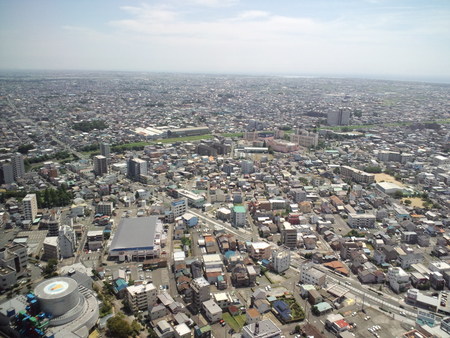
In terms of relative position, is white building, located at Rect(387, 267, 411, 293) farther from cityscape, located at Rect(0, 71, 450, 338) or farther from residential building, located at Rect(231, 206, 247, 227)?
residential building, located at Rect(231, 206, 247, 227)

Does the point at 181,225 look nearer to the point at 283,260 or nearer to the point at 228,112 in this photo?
the point at 283,260

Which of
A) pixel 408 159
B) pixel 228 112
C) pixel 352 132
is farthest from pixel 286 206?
pixel 228 112

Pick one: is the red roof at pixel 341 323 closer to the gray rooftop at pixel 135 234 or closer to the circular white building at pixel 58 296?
the gray rooftop at pixel 135 234

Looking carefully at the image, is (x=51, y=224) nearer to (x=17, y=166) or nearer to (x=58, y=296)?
(x=58, y=296)

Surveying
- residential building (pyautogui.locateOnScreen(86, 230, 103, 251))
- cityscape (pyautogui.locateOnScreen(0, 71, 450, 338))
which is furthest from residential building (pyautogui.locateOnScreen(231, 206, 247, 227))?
residential building (pyautogui.locateOnScreen(86, 230, 103, 251))

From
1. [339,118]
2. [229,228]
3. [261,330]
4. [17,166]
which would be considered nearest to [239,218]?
[229,228]

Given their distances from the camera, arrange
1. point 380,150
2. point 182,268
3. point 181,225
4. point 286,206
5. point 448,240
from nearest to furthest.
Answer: point 182,268, point 448,240, point 181,225, point 286,206, point 380,150

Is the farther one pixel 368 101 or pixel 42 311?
pixel 368 101
